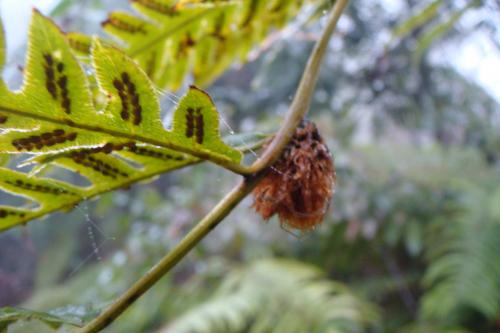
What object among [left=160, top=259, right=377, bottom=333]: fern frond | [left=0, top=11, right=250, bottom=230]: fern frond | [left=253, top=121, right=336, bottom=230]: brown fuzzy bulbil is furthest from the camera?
[left=160, top=259, right=377, bottom=333]: fern frond

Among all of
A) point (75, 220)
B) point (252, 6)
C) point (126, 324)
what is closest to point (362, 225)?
point (126, 324)

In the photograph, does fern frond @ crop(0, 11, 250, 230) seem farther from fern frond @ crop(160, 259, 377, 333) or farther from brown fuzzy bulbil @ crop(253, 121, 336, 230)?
fern frond @ crop(160, 259, 377, 333)

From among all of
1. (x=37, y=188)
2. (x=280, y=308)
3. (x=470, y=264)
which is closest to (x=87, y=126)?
(x=37, y=188)

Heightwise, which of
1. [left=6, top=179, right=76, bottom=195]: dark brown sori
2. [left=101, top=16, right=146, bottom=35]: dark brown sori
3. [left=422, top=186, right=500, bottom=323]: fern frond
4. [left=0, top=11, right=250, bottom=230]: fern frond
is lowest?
[left=422, top=186, right=500, bottom=323]: fern frond

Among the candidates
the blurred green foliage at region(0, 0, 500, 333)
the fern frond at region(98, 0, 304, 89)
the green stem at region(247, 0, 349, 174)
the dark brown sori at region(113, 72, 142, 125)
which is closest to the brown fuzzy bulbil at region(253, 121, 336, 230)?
the green stem at region(247, 0, 349, 174)

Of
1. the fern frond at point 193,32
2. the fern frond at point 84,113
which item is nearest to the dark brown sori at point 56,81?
the fern frond at point 84,113

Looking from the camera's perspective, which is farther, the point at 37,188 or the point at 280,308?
the point at 280,308

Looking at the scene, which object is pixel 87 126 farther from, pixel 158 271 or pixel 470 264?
pixel 470 264
